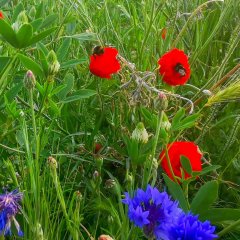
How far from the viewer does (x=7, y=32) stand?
2.85 ft

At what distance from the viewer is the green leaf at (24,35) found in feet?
2.77

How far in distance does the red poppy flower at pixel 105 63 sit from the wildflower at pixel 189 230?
0.51 meters

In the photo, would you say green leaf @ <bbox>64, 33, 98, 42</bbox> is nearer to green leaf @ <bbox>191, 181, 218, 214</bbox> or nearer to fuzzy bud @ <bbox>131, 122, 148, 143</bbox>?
fuzzy bud @ <bbox>131, 122, 148, 143</bbox>

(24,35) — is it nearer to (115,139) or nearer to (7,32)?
(7,32)

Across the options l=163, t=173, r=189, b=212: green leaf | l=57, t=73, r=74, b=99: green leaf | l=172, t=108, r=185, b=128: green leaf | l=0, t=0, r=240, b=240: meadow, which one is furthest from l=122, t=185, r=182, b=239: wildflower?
l=57, t=73, r=74, b=99: green leaf

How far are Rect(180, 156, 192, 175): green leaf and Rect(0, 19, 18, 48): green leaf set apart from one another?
307mm

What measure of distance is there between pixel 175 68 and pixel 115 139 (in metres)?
0.19

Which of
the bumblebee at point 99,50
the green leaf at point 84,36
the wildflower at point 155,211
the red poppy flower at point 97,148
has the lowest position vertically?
the red poppy flower at point 97,148

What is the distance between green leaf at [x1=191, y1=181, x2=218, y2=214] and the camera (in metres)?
0.78

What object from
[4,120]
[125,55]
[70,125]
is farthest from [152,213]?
[125,55]

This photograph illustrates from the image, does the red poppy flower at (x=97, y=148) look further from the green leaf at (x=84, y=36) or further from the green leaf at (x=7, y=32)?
the green leaf at (x=7, y=32)

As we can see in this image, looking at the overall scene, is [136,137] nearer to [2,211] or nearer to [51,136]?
[2,211]

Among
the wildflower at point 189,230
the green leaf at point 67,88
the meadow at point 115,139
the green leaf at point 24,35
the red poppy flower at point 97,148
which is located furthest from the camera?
the red poppy flower at point 97,148

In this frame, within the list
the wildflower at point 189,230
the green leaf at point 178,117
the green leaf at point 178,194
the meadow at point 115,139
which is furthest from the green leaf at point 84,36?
the wildflower at point 189,230
